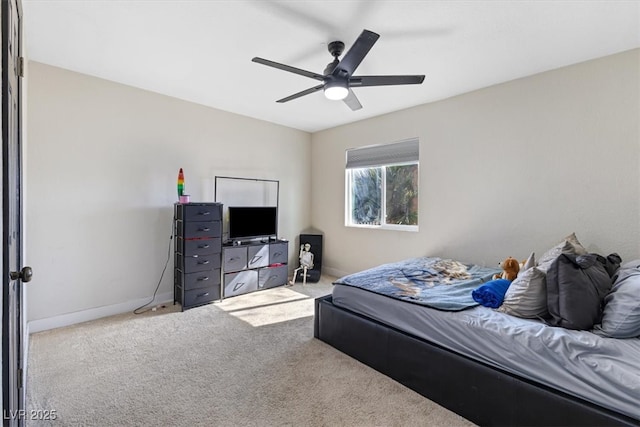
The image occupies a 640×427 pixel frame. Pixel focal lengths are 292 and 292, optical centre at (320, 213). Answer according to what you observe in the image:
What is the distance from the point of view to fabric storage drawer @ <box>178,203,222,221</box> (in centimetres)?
329

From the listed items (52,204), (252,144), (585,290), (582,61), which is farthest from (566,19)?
(52,204)

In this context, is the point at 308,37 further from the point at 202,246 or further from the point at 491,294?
the point at 202,246

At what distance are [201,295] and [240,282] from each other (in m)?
0.52

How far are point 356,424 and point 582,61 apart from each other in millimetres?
3459

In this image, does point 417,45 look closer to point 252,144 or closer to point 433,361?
point 433,361

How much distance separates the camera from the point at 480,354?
169 centimetres

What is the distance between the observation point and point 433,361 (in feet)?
6.03

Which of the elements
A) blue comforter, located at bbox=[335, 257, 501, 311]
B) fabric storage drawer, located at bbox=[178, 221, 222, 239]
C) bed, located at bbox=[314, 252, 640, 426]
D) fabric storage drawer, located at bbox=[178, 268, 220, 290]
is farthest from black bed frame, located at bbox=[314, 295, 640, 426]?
fabric storage drawer, located at bbox=[178, 221, 222, 239]

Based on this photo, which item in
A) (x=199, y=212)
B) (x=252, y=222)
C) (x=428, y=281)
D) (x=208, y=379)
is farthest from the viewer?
(x=252, y=222)

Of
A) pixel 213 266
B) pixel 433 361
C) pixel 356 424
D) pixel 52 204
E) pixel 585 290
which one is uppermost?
pixel 52 204

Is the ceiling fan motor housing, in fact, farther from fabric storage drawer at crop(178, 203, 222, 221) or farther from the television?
the television

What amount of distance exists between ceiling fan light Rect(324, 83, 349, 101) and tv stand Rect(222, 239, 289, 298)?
2314 millimetres

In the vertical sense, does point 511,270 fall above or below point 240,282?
above

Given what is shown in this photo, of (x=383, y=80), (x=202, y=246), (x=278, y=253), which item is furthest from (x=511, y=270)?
(x=202, y=246)
